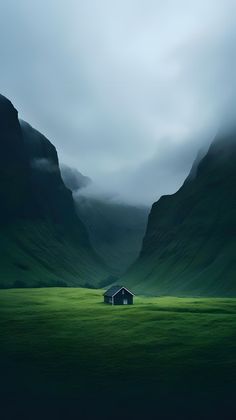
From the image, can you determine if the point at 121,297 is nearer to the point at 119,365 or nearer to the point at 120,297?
the point at 120,297

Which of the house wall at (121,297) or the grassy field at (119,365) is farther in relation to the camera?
the house wall at (121,297)

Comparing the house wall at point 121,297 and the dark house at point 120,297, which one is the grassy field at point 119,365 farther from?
the house wall at point 121,297

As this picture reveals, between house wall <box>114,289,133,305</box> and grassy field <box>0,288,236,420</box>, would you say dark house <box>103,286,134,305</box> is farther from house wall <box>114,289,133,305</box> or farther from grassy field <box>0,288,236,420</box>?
grassy field <box>0,288,236,420</box>

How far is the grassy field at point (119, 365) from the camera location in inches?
1977

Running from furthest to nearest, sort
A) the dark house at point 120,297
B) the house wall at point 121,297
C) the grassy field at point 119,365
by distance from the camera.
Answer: the house wall at point 121,297
the dark house at point 120,297
the grassy field at point 119,365

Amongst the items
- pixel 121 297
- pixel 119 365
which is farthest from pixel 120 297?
pixel 119 365

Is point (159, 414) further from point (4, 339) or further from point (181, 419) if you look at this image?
point (4, 339)

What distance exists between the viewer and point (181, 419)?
4719cm

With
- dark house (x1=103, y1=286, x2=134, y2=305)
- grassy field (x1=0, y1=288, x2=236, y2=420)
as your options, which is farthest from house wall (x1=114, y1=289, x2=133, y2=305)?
grassy field (x1=0, y1=288, x2=236, y2=420)

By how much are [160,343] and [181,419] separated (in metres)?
25.9

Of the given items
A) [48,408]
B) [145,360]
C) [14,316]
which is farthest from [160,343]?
[14,316]

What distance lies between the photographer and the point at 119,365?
6384 cm

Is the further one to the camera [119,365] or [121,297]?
[121,297]

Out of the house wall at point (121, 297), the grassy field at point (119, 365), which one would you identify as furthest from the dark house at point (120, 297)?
the grassy field at point (119, 365)
